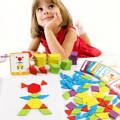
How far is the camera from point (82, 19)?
Result: 179cm

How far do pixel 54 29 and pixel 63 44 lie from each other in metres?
0.10

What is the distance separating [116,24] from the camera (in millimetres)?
1823

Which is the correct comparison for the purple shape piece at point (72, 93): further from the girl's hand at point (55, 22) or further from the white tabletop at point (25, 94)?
the girl's hand at point (55, 22)

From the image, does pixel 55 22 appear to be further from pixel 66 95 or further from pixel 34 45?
pixel 66 95

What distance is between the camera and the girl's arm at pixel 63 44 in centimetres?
120

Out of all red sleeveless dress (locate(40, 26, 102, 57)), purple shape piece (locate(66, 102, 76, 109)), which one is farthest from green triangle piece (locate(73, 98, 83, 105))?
red sleeveless dress (locate(40, 26, 102, 57))

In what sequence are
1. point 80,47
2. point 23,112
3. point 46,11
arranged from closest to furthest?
point 23,112 → point 46,11 → point 80,47

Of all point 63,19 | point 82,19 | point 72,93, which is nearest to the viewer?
point 72,93

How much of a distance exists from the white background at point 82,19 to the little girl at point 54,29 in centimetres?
33

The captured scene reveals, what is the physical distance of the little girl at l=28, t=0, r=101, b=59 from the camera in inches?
48.7

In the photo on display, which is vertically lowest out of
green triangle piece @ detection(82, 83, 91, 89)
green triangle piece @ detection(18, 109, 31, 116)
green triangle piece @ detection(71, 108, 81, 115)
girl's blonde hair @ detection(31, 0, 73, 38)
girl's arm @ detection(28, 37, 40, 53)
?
girl's arm @ detection(28, 37, 40, 53)

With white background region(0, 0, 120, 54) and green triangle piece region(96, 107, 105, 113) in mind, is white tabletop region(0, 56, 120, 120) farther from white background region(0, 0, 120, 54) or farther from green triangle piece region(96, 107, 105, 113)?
white background region(0, 0, 120, 54)

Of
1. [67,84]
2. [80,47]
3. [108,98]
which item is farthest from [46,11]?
[108,98]

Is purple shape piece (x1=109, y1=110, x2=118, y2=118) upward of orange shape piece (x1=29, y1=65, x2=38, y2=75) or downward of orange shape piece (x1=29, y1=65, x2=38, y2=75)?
downward
